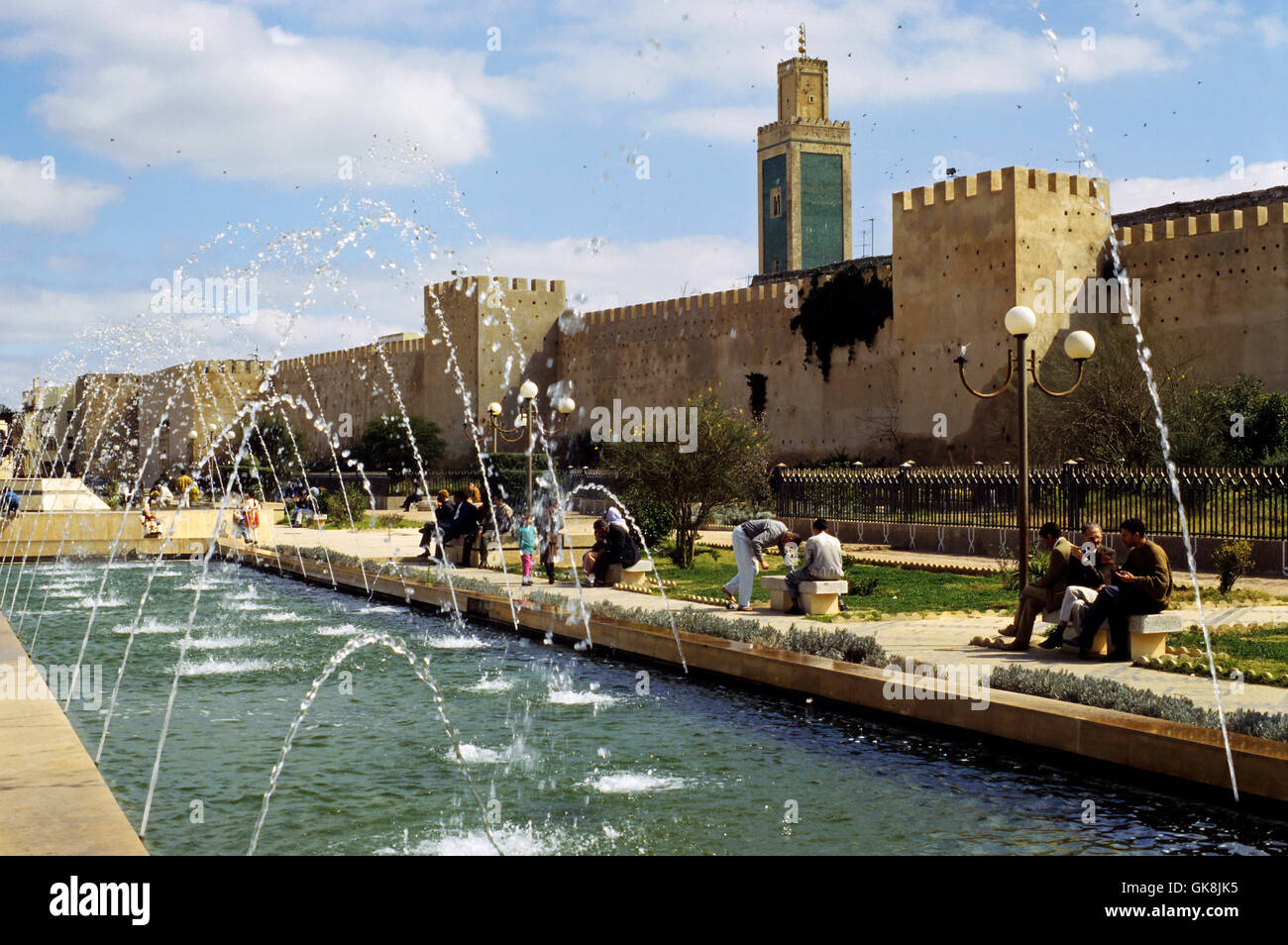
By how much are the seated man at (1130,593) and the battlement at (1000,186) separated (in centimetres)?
1815

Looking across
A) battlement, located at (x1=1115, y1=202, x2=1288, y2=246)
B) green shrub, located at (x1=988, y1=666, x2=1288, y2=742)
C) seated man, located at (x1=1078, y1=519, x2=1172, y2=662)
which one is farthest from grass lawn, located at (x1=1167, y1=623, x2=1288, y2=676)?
battlement, located at (x1=1115, y1=202, x2=1288, y2=246)

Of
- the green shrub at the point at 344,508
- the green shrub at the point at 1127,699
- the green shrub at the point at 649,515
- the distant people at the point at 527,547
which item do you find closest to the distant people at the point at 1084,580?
the green shrub at the point at 1127,699

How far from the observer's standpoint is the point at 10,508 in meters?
21.8

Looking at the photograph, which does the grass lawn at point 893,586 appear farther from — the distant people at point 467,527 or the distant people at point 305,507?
the distant people at point 305,507

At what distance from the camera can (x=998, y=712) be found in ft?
16.7

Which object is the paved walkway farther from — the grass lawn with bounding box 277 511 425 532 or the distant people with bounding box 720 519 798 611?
the grass lawn with bounding box 277 511 425 532

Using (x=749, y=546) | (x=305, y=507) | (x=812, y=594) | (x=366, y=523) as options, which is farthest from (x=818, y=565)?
(x=305, y=507)

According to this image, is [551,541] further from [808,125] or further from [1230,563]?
[808,125]

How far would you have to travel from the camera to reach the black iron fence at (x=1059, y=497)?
12828mm

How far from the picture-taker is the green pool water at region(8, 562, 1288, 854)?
13.9 ft

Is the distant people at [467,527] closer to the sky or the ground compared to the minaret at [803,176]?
closer to the ground

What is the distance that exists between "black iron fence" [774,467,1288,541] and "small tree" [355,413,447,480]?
2000 centimetres

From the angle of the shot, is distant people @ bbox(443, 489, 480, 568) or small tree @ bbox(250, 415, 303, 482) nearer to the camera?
distant people @ bbox(443, 489, 480, 568)
